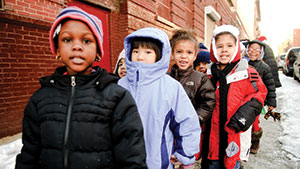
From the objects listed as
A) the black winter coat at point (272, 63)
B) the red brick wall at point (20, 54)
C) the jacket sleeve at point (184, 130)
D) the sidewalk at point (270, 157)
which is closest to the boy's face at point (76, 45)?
the jacket sleeve at point (184, 130)

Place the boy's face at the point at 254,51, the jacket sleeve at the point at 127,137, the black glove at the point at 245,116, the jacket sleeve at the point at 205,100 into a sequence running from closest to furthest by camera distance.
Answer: the jacket sleeve at the point at 127,137 → the black glove at the point at 245,116 → the jacket sleeve at the point at 205,100 → the boy's face at the point at 254,51

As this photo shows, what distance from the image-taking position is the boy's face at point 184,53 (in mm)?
2004

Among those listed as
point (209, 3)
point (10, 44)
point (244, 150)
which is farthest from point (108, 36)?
point (209, 3)

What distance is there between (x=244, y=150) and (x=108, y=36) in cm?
423

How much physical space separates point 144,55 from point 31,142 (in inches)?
38.0

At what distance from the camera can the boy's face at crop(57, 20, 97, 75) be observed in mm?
1111

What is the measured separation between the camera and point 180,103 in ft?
4.50

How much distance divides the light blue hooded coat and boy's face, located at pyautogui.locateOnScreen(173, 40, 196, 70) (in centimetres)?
62

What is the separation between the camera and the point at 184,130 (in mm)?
1360

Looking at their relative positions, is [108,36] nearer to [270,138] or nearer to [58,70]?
[58,70]

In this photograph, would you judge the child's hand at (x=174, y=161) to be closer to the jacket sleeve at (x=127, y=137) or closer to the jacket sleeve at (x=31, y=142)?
the jacket sleeve at (x=127, y=137)

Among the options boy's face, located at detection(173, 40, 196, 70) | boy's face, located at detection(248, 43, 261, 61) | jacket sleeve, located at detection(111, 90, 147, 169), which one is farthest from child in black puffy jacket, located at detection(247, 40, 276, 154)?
jacket sleeve, located at detection(111, 90, 147, 169)

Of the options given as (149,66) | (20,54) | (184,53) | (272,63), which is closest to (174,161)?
(149,66)

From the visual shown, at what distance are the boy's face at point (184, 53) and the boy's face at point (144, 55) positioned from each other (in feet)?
2.06
